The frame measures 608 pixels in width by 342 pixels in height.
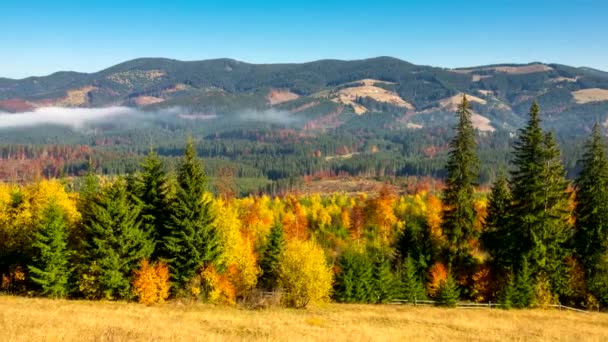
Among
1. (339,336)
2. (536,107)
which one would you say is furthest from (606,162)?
(339,336)

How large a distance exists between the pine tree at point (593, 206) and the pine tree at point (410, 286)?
16708 mm

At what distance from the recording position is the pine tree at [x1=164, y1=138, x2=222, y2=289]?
45.4m

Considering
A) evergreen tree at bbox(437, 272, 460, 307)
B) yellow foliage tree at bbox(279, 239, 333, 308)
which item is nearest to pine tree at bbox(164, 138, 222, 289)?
yellow foliage tree at bbox(279, 239, 333, 308)

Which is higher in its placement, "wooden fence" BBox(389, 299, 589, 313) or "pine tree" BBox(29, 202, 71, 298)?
"pine tree" BBox(29, 202, 71, 298)

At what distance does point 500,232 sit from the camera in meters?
53.1

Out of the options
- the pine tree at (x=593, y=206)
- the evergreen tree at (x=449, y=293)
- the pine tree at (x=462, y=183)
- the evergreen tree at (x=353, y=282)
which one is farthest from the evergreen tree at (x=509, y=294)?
the evergreen tree at (x=353, y=282)

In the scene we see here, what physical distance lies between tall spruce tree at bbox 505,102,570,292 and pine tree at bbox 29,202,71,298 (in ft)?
139

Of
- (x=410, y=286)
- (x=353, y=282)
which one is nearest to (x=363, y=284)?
(x=353, y=282)

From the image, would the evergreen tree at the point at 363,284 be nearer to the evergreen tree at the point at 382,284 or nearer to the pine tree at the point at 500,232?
the evergreen tree at the point at 382,284

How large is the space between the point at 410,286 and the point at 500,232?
11.8m

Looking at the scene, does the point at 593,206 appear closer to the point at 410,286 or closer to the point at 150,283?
the point at 410,286

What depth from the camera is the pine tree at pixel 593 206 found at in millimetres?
49438

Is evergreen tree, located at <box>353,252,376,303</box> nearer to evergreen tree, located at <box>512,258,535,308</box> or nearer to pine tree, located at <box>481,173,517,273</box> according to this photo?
pine tree, located at <box>481,173,517,273</box>

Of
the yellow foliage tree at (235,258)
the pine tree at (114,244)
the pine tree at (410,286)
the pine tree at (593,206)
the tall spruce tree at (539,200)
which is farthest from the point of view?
the pine tree at (410,286)
